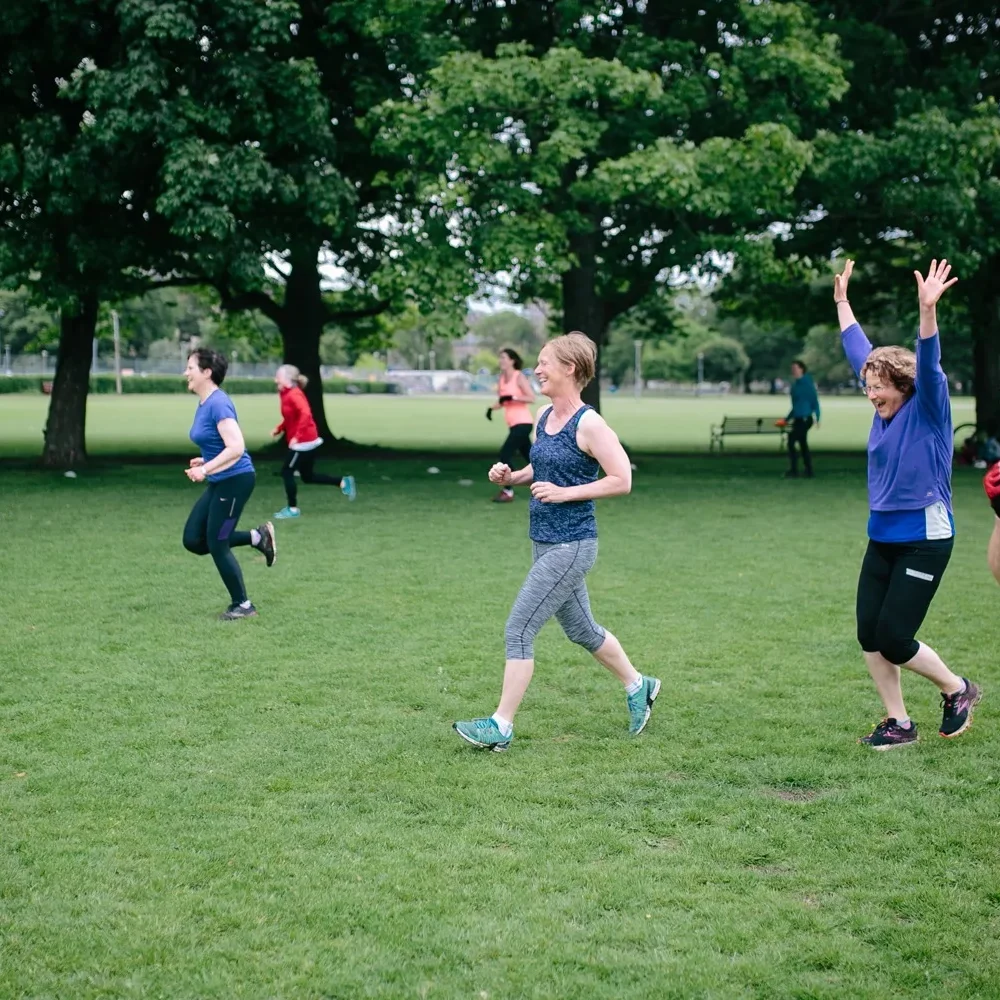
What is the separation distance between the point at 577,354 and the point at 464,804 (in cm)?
211

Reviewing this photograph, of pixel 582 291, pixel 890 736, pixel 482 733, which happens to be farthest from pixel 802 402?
pixel 482 733

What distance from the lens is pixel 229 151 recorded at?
16.7 metres

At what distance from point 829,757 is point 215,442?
4.85 metres

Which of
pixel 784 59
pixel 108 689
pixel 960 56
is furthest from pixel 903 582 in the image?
pixel 960 56

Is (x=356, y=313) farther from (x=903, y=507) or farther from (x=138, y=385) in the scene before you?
(x=138, y=385)

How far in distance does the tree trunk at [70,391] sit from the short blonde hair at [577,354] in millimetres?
16463

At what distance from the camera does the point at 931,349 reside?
5270 millimetres

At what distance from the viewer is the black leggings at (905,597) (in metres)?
5.67

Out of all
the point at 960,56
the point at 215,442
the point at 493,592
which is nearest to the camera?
the point at 215,442

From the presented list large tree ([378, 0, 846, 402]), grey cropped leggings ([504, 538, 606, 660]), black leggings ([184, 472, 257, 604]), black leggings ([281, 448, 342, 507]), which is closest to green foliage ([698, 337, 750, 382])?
large tree ([378, 0, 846, 402])

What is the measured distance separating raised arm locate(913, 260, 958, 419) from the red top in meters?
9.44

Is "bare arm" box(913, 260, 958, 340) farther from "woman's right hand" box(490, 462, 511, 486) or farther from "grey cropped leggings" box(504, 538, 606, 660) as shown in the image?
"woman's right hand" box(490, 462, 511, 486)

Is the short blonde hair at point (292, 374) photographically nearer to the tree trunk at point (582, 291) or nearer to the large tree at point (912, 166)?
the large tree at point (912, 166)

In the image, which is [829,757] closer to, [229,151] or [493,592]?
[493,592]
